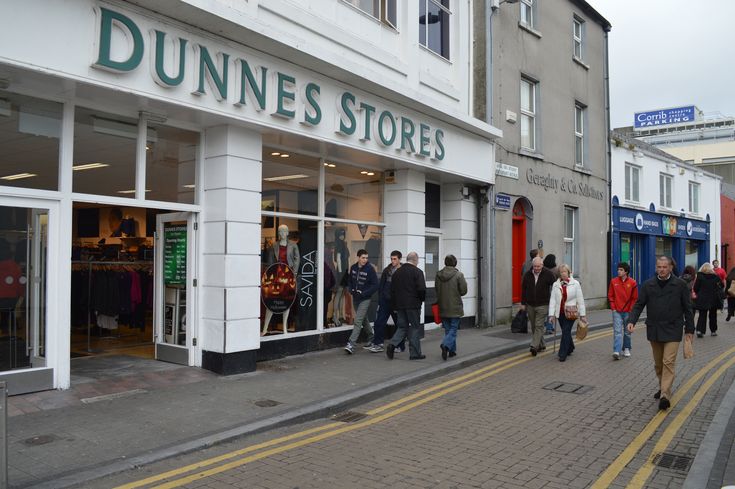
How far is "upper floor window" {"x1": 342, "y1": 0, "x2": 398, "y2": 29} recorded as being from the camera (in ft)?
36.9

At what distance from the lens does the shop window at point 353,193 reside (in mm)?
11562

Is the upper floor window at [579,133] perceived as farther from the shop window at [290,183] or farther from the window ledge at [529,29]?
the shop window at [290,183]

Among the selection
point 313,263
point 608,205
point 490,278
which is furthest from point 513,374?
point 608,205

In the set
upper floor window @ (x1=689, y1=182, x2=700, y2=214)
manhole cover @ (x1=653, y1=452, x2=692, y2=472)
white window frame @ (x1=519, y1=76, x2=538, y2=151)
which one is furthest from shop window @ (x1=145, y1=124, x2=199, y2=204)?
upper floor window @ (x1=689, y1=182, x2=700, y2=214)

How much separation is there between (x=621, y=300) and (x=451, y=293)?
3.16 metres

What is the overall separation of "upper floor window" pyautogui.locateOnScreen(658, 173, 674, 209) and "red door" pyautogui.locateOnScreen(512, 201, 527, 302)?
468 inches

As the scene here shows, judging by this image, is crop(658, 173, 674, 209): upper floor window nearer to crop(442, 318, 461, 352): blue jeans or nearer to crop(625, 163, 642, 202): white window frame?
crop(625, 163, 642, 202): white window frame

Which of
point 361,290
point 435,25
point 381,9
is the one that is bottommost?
point 361,290

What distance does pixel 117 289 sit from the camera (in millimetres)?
11633

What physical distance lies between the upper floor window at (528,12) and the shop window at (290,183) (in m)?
9.24

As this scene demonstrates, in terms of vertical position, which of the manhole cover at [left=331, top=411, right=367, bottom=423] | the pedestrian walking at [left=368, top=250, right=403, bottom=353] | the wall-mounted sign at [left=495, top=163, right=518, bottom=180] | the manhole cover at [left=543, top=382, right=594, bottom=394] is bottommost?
the manhole cover at [left=331, top=411, right=367, bottom=423]

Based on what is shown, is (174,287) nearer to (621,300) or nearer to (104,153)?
(104,153)

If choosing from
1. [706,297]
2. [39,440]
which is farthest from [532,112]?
[39,440]

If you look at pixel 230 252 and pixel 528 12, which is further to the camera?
pixel 528 12
